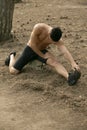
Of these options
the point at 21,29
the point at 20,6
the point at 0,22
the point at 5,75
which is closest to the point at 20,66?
the point at 5,75

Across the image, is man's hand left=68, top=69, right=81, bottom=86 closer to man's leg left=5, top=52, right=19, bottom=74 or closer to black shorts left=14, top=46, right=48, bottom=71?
black shorts left=14, top=46, right=48, bottom=71

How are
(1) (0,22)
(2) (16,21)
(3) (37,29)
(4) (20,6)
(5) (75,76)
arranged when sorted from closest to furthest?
(5) (75,76), (3) (37,29), (1) (0,22), (2) (16,21), (4) (20,6)

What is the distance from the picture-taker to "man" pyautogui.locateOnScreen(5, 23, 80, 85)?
261 inches

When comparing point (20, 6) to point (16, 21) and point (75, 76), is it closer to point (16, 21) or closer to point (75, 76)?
point (16, 21)

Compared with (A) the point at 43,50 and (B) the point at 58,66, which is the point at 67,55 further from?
(A) the point at 43,50

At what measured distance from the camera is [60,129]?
17.1 ft

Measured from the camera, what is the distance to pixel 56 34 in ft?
21.6

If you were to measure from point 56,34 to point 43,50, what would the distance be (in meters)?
0.69

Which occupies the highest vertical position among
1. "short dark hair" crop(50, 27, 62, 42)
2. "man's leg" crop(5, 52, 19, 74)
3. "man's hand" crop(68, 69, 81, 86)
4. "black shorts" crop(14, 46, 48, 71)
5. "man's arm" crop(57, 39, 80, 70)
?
"short dark hair" crop(50, 27, 62, 42)

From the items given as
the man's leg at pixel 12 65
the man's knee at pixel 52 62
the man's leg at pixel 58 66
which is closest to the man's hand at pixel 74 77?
the man's leg at pixel 58 66

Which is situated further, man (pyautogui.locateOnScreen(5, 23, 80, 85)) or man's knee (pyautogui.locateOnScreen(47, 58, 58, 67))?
man's knee (pyautogui.locateOnScreen(47, 58, 58, 67))

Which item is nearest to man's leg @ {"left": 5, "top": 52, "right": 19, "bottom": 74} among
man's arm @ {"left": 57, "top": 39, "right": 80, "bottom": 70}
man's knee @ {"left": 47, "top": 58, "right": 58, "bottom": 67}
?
man's knee @ {"left": 47, "top": 58, "right": 58, "bottom": 67}

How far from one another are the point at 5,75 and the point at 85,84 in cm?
144

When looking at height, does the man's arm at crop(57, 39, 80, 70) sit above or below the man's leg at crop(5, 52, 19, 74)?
above
